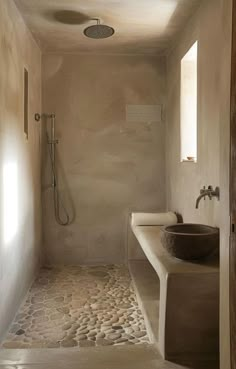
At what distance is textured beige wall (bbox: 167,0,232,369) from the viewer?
3.89 ft

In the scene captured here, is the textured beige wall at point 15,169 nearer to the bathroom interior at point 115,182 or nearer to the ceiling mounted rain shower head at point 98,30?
the bathroom interior at point 115,182

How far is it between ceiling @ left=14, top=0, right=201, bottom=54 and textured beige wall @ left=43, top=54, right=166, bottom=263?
0.78ft

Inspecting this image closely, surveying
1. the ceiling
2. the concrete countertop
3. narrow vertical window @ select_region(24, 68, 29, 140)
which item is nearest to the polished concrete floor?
the concrete countertop

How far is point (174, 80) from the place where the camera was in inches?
145

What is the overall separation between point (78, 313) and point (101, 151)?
187 cm

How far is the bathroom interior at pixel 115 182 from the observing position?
1.96m

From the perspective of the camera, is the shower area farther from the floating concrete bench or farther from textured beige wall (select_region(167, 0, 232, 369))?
the floating concrete bench

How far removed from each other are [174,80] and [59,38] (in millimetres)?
1213

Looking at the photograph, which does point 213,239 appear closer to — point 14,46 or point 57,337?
point 57,337

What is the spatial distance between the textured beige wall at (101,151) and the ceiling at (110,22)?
0.24 metres

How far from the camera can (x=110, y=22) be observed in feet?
10.3

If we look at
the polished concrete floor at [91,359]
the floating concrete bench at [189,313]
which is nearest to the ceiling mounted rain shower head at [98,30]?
the floating concrete bench at [189,313]

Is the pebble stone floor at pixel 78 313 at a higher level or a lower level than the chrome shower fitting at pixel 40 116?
lower

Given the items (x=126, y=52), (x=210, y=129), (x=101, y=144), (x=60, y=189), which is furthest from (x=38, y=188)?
(x=210, y=129)
